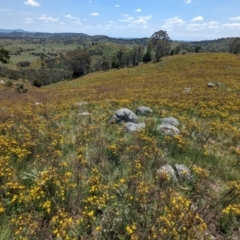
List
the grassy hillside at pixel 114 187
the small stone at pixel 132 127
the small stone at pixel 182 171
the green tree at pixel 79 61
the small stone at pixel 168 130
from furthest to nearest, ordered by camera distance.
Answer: the green tree at pixel 79 61 < the small stone at pixel 132 127 < the small stone at pixel 168 130 < the small stone at pixel 182 171 < the grassy hillside at pixel 114 187

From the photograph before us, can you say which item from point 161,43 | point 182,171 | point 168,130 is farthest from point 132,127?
point 161,43

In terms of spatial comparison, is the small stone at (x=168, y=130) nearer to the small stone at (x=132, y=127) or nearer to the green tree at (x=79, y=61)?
the small stone at (x=132, y=127)

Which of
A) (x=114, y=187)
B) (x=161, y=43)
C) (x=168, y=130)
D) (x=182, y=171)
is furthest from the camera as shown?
(x=161, y=43)

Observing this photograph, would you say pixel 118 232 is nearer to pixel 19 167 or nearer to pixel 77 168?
pixel 77 168

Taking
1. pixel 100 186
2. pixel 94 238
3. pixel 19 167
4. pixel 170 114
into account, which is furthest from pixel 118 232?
pixel 170 114

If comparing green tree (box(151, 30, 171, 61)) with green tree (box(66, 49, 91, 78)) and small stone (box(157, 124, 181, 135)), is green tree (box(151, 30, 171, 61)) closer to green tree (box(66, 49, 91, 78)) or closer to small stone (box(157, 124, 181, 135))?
green tree (box(66, 49, 91, 78))

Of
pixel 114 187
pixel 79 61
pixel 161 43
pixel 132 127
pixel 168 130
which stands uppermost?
pixel 114 187

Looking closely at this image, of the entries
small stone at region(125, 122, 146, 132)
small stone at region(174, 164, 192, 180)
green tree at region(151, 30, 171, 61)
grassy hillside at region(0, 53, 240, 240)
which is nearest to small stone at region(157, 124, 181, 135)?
grassy hillside at region(0, 53, 240, 240)

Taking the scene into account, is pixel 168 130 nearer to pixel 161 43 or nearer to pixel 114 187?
pixel 114 187

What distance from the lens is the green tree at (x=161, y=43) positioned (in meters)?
77.4

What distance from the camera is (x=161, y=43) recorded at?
78812 millimetres

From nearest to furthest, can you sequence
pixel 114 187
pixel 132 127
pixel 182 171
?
1. pixel 114 187
2. pixel 182 171
3. pixel 132 127

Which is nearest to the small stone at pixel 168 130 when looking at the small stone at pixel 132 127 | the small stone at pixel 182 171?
the small stone at pixel 132 127

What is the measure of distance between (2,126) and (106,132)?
12.8 ft
